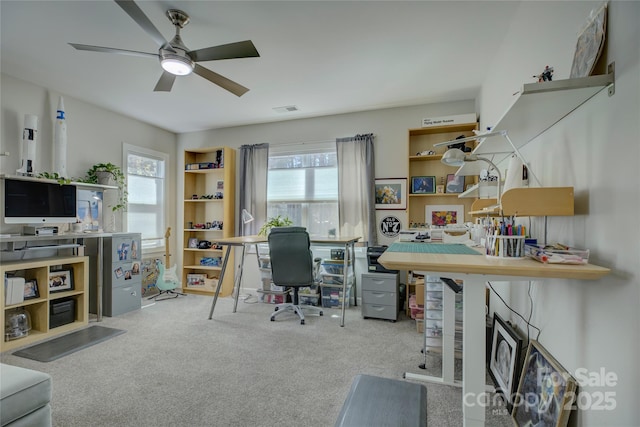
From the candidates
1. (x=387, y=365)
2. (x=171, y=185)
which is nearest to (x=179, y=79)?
(x=171, y=185)

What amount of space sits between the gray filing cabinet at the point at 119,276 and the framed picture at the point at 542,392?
12.9 feet

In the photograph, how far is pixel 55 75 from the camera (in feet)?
9.42

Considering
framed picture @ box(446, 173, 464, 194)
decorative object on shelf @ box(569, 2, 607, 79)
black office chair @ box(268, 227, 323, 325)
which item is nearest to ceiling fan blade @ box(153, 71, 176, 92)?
black office chair @ box(268, 227, 323, 325)

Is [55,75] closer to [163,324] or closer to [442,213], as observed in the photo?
[163,324]

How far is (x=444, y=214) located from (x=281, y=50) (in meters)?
2.60

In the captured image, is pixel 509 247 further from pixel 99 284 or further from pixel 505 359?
pixel 99 284

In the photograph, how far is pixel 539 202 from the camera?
1151 mm

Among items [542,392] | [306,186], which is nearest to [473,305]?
[542,392]

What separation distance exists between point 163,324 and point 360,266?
2444mm

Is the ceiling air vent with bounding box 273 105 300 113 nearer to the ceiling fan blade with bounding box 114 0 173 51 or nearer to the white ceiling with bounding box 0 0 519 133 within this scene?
the white ceiling with bounding box 0 0 519 133

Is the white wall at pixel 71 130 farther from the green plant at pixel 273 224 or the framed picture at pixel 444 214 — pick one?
the framed picture at pixel 444 214

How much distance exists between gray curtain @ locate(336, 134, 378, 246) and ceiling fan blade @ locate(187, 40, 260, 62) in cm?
213

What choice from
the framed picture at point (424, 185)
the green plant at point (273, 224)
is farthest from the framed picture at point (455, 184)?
the green plant at point (273, 224)

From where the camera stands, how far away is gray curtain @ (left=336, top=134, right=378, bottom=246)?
3.79 m
